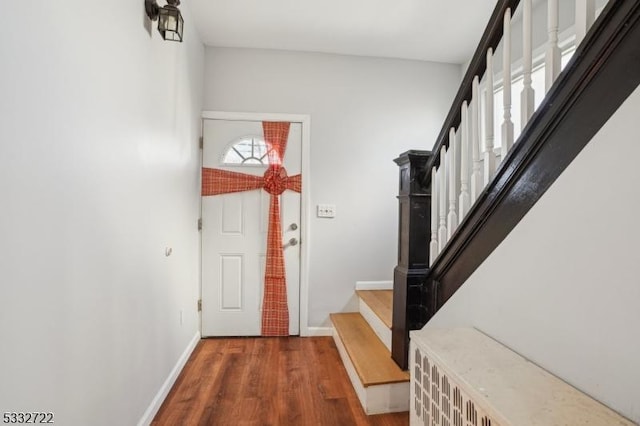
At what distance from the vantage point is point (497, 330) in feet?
3.85

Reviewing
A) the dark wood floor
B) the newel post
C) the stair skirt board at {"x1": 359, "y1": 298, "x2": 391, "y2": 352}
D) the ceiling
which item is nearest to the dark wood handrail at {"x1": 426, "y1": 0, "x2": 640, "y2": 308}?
the newel post

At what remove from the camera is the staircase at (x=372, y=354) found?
66.7 inches

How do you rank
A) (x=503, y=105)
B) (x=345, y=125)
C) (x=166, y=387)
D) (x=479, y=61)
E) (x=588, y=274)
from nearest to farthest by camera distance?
(x=588, y=274), (x=503, y=105), (x=479, y=61), (x=166, y=387), (x=345, y=125)

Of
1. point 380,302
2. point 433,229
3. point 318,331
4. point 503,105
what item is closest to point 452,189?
point 433,229

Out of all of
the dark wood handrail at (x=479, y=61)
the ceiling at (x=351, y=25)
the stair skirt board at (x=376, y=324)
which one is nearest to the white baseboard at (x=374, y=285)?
the stair skirt board at (x=376, y=324)

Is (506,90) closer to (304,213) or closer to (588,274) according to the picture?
(588,274)

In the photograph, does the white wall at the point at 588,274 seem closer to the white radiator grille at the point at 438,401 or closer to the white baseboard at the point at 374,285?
the white radiator grille at the point at 438,401

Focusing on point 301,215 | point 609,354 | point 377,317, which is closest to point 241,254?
point 301,215

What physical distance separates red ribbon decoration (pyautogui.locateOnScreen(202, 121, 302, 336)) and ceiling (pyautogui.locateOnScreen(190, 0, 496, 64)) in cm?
72

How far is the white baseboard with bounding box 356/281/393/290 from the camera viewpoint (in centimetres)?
283

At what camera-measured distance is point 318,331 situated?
9.02 ft

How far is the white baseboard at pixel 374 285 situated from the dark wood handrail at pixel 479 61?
1.52 metres

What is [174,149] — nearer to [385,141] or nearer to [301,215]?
[301,215]

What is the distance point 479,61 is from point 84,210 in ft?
5.54
